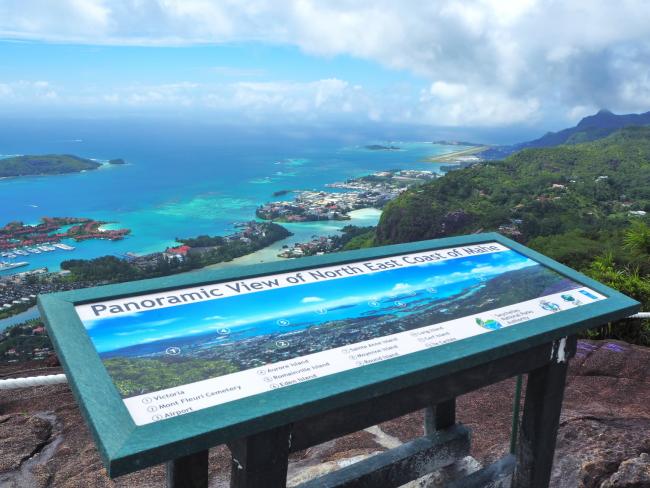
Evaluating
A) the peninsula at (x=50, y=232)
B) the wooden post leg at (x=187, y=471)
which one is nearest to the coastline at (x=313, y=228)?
the peninsula at (x=50, y=232)

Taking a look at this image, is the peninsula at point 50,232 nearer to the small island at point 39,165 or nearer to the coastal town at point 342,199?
the coastal town at point 342,199

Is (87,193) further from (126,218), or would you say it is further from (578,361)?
(578,361)

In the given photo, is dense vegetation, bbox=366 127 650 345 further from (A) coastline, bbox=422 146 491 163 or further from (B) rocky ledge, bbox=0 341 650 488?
(A) coastline, bbox=422 146 491 163

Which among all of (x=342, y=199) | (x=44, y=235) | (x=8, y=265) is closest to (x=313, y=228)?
(x=342, y=199)

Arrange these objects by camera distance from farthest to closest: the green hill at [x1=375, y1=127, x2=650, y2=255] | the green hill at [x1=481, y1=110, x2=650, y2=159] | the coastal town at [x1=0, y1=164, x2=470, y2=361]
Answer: the green hill at [x1=481, y1=110, x2=650, y2=159], the green hill at [x1=375, y1=127, x2=650, y2=255], the coastal town at [x1=0, y1=164, x2=470, y2=361]

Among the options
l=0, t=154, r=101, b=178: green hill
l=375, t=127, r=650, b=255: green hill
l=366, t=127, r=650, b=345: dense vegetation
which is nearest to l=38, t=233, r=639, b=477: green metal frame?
l=366, t=127, r=650, b=345: dense vegetation

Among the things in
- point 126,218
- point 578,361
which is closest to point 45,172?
point 126,218
